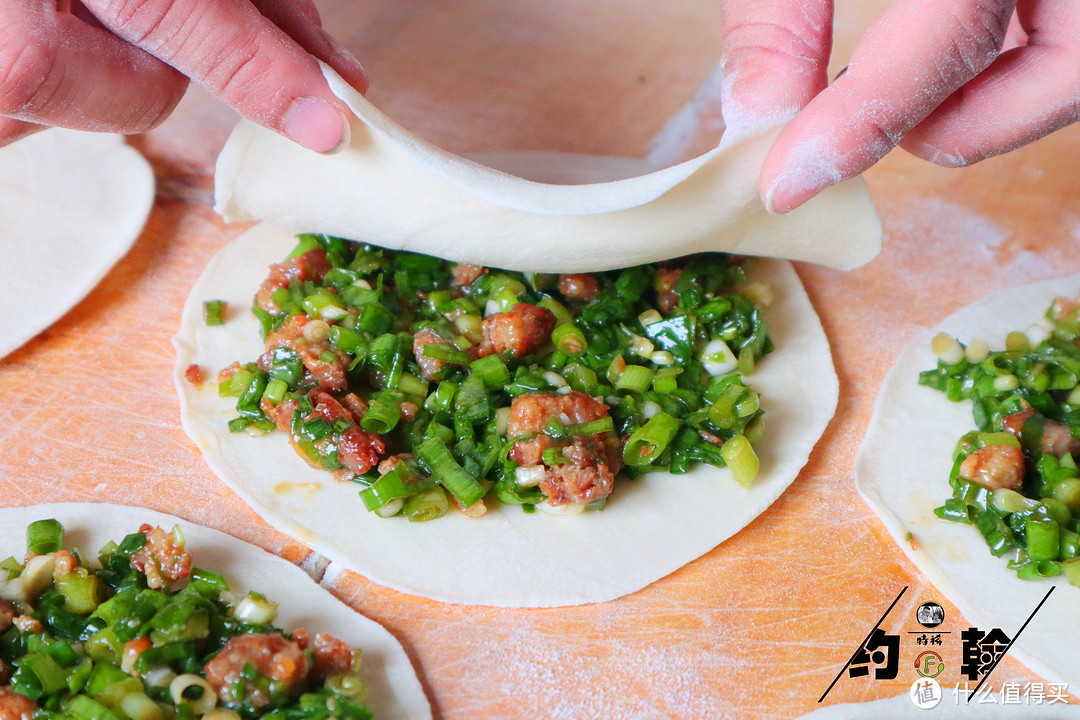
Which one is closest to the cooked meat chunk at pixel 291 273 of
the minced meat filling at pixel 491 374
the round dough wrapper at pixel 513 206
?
the minced meat filling at pixel 491 374

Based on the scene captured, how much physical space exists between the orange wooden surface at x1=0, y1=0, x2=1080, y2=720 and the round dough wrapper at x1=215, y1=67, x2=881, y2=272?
0.48 metres

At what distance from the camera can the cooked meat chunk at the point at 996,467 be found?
6.81 ft

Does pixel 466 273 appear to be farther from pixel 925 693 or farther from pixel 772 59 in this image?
pixel 925 693

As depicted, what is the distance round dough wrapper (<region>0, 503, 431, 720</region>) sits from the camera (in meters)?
1.81

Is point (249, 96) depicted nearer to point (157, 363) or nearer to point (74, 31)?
point (74, 31)

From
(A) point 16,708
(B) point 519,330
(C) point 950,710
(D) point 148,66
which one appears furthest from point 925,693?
(D) point 148,66

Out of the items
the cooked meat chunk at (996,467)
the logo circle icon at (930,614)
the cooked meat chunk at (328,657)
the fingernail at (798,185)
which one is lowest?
the logo circle icon at (930,614)

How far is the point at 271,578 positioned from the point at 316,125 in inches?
42.6

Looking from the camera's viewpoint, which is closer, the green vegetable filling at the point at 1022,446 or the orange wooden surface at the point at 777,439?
the orange wooden surface at the point at 777,439

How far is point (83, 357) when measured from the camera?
2486 millimetres

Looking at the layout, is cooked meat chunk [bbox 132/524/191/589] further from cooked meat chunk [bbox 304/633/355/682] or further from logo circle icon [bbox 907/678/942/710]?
logo circle icon [bbox 907/678/942/710]

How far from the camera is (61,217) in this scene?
2.75m

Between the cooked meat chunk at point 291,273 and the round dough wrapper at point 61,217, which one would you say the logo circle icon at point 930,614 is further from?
the round dough wrapper at point 61,217

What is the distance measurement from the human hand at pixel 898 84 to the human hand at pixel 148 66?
1085 millimetres
